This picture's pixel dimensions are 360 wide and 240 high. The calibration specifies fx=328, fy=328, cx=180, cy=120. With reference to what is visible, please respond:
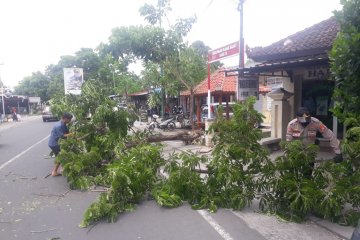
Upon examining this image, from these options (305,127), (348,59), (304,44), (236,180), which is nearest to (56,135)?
(236,180)

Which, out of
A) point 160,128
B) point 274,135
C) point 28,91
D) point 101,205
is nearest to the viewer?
point 101,205

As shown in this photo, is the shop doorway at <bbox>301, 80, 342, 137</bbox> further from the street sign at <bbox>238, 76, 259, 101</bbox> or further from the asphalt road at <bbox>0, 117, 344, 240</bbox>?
the asphalt road at <bbox>0, 117, 344, 240</bbox>

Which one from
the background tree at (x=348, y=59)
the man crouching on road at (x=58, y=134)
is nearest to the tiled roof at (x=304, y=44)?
the background tree at (x=348, y=59)

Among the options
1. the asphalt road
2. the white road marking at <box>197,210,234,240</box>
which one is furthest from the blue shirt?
the white road marking at <box>197,210,234,240</box>

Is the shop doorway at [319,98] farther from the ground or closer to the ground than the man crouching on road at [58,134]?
farther from the ground

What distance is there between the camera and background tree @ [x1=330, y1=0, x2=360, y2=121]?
4.11 m

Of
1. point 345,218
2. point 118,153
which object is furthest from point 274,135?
point 345,218

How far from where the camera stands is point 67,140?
8023 millimetres

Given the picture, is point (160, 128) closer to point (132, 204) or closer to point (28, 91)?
point (132, 204)

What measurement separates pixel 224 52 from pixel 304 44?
2302 millimetres

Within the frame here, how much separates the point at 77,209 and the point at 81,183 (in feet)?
3.81

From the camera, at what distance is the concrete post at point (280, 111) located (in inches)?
432

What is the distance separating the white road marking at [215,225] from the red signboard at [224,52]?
5440 millimetres

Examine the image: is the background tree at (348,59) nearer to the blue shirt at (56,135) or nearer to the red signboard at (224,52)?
the red signboard at (224,52)
